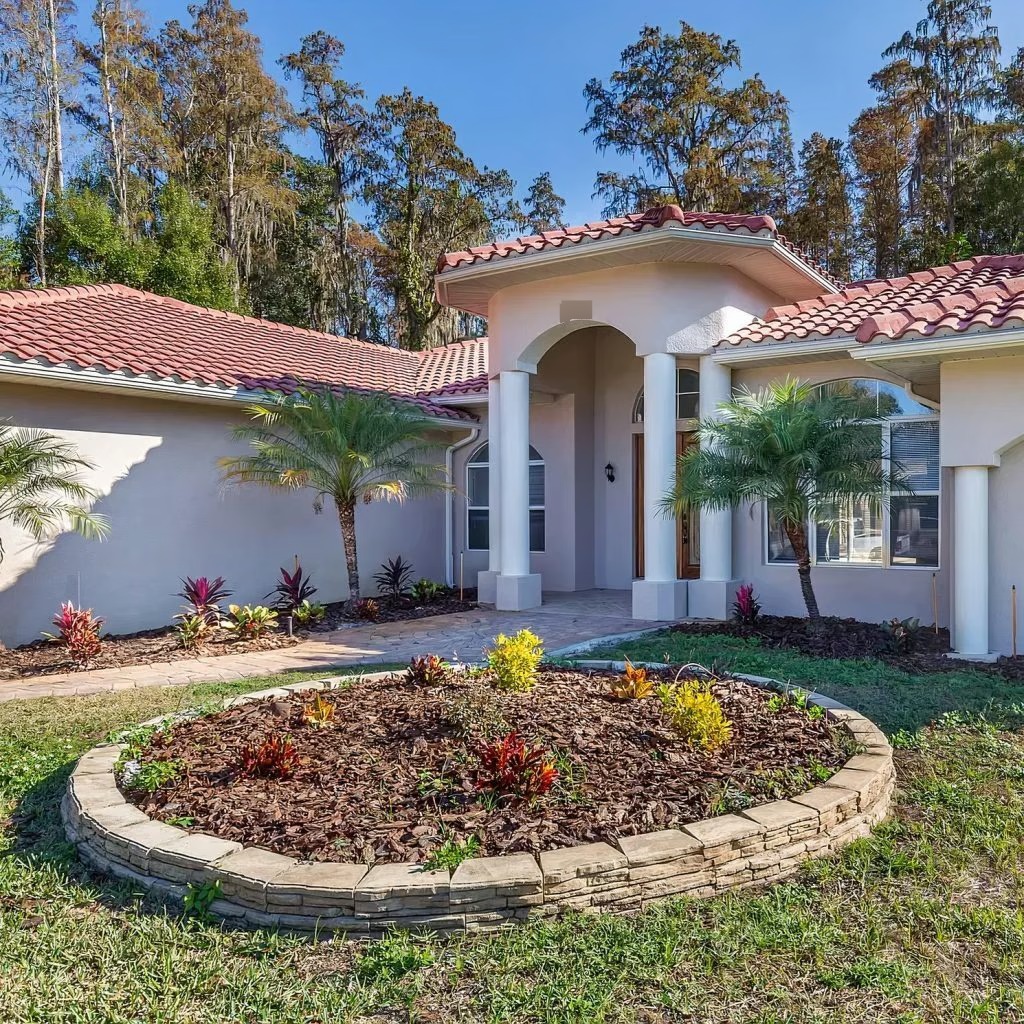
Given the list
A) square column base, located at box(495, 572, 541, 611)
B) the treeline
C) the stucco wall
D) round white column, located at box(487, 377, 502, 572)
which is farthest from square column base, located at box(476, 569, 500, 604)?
the treeline

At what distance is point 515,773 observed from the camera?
389 cm

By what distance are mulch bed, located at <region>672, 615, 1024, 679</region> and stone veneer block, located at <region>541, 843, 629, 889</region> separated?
17.6 ft

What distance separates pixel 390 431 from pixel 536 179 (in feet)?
79.5

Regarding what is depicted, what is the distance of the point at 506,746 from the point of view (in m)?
3.98

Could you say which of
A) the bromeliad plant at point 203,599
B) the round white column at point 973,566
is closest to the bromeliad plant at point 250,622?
the bromeliad plant at point 203,599

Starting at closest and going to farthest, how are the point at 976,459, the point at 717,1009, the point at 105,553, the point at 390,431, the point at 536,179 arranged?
the point at 717,1009
the point at 976,459
the point at 105,553
the point at 390,431
the point at 536,179

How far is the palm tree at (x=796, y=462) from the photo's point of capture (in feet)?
27.6

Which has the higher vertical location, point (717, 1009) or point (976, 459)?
point (976, 459)

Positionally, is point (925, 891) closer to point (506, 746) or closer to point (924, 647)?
point (506, 746)

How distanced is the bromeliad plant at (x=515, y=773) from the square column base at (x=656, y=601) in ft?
23.1

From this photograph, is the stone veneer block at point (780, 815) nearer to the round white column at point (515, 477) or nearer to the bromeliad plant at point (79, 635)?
the bromeliad plant at point (79, 635)

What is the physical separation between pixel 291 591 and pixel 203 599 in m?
1.73

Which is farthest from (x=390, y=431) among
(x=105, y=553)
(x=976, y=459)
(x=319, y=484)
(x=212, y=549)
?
(x=976, y=459)

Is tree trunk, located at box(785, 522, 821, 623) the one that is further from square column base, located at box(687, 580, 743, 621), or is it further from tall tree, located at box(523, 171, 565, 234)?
tall tree, located at box(523, 171, 565, 234)
